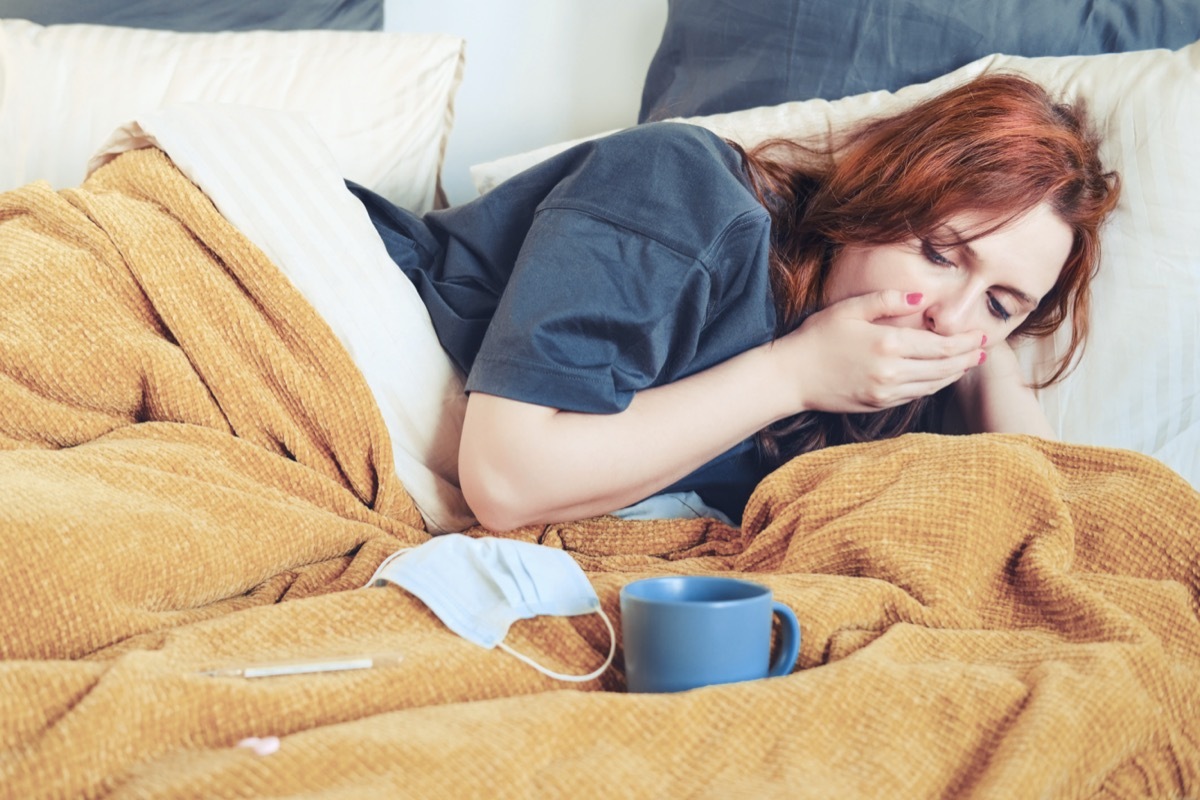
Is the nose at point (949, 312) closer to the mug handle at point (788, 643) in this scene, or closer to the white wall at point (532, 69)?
the mug handle at point (788, 643)

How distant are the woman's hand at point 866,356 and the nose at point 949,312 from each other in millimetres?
10

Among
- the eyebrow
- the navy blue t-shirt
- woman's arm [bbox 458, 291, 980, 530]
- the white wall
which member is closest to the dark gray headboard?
the white wall

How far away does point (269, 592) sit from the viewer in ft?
2.80

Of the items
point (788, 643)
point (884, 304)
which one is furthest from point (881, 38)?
point (788, 643)

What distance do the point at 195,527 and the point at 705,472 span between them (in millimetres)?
562

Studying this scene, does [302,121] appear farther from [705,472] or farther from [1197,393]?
[1197,393]

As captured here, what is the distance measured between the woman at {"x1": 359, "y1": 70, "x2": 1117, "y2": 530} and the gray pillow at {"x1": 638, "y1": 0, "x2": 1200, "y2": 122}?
18cm

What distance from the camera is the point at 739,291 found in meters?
1.07

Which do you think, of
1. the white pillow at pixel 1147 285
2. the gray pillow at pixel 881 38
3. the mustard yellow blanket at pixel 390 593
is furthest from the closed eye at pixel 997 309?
the gray pillow at pixel 881 38

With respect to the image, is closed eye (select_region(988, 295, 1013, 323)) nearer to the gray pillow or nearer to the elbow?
the gray pillow

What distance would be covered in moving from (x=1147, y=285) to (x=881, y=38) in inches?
18.0

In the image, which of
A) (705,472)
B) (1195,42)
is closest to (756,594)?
(705,472)

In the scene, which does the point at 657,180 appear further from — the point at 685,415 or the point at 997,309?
the point at 997,309

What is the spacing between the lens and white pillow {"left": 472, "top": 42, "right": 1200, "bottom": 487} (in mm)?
1149
